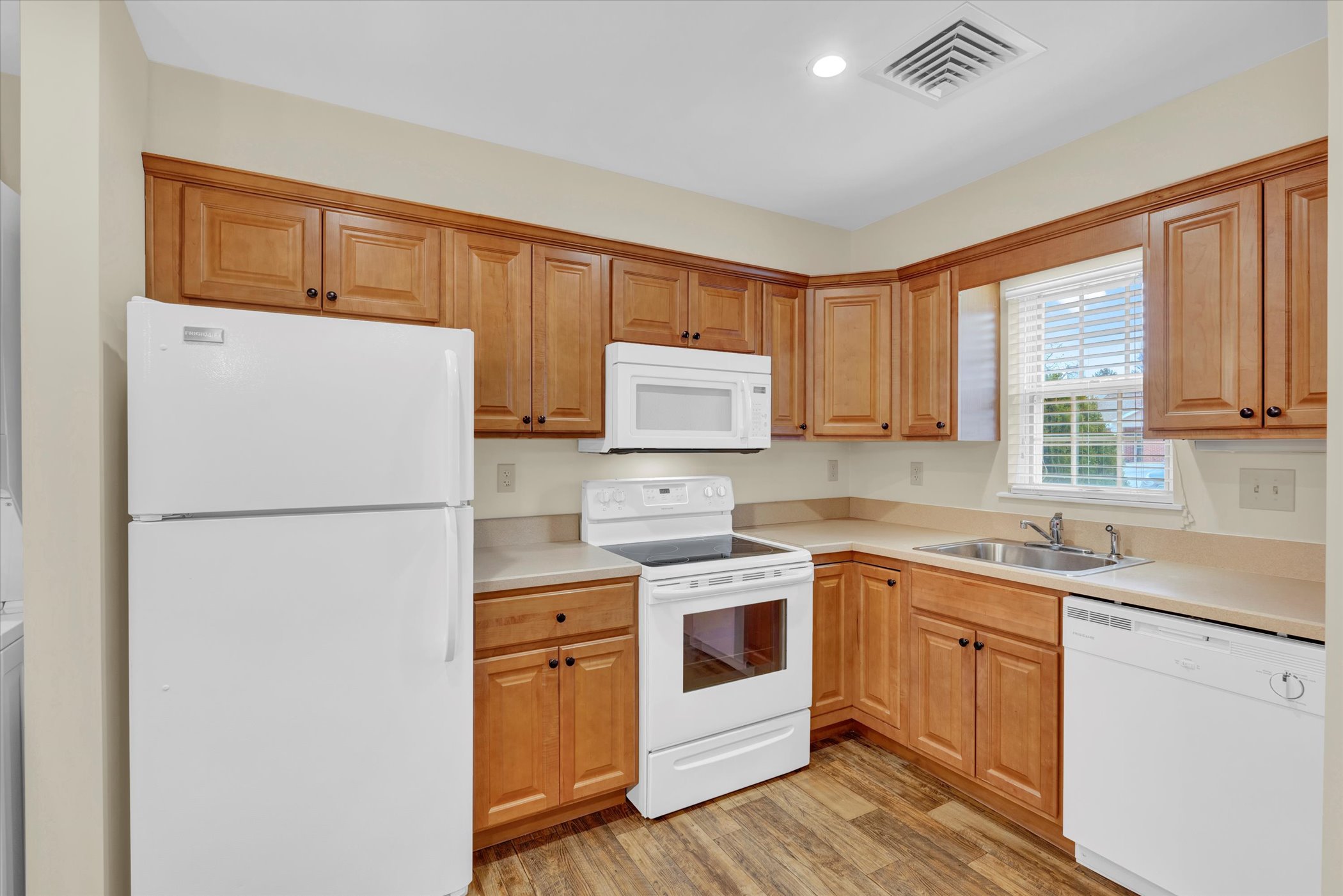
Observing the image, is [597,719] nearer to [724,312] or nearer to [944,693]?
[944,693]

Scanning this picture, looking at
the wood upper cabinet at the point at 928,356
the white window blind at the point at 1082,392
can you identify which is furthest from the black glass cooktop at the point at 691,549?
the white window blind at the point at 1082,392

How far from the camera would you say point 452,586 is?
5.85ft

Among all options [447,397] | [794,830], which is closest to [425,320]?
[447,397]

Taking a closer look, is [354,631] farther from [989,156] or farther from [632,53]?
[989,156]

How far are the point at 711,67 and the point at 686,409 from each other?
1271mm

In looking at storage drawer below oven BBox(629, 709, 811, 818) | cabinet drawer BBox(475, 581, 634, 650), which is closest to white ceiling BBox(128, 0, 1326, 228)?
cabinet drawer BBox(475, 581, 634, 650)

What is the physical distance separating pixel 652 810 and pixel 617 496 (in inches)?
47.3

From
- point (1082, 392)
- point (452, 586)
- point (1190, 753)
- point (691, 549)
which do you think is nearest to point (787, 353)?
point (691, 549)

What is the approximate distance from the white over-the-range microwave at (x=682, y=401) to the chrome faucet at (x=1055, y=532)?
117 centimetres

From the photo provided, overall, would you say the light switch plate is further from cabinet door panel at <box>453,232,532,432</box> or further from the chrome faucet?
cabinet door panel at <box>453,232,532,432</box>

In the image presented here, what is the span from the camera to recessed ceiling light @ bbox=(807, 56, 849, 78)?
2.06 metres

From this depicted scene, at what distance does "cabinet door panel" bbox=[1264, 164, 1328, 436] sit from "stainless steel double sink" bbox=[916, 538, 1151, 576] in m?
0.72

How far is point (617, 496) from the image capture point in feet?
9.12

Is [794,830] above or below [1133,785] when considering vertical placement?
below
